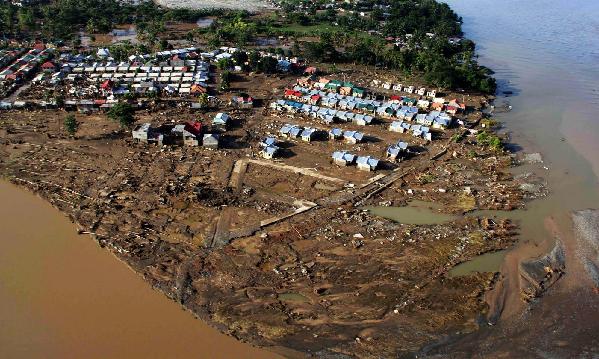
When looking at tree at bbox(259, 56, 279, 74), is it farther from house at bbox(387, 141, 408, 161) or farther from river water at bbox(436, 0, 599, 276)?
river water at bbox(436, 0, 599, 276)

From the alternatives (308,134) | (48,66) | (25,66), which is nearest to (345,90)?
(308,134)

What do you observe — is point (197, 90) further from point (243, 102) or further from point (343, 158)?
point (343, 158)

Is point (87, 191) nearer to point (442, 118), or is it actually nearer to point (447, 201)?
point (447, 201)

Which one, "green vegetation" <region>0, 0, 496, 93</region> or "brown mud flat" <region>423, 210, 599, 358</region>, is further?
"green vegetation" <region>0, 0, 496, 93</region>

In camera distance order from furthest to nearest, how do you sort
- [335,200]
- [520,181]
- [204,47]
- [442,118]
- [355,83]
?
1. [204,47]
2. [355,83]
3. [442,118]
4. [520,181]
5. [335,200]

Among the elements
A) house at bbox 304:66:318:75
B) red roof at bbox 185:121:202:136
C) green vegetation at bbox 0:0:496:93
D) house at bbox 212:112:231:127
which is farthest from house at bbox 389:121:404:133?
red roof at bbox 185:121:202:136

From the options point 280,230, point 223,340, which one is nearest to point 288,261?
point 280,230

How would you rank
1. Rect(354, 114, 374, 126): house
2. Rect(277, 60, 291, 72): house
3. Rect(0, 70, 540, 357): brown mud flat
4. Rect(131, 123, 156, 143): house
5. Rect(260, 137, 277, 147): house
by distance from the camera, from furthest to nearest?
Rect(277, 60, 291, 72): house
Rect(354, 114, 374, 126): house
Rect(131, 123, 156, 143): house
Rect(260, 137, 277, 147): house
Rect(0, 70, 540, 357): brown mud flat
